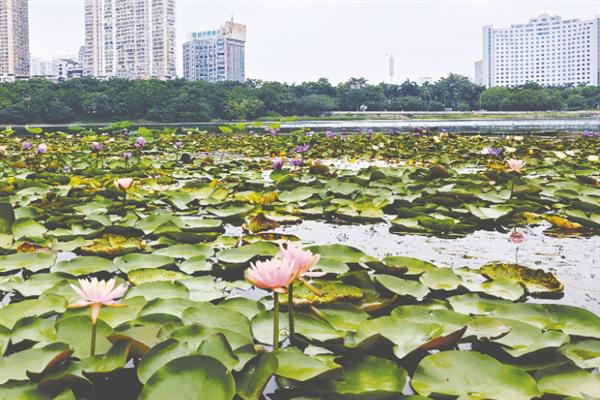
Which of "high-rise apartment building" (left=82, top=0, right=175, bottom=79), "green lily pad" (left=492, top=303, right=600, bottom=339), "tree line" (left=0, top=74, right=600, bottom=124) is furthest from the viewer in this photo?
"high-rise apartment building" (left=82, top=0, right=175, bottom=79)

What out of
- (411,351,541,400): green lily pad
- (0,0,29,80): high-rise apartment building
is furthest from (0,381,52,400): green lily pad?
(0,0,29,80): high-rise apartment building

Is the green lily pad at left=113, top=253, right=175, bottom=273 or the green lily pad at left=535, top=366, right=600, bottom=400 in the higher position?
the green lily pad at left=113, top=253, right=175, bottom=273

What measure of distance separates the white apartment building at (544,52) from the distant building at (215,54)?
4790 centimetres

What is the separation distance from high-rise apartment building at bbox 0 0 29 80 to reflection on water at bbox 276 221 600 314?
207 feet

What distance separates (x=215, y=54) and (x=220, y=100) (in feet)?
150

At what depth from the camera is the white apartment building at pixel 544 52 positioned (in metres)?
88.7

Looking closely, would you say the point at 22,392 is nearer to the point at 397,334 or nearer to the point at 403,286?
the point at 397,334

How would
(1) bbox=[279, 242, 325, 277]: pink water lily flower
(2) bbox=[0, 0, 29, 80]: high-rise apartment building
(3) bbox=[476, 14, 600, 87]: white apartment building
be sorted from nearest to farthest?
(1) bbox=[279, 242, 325, 277]: pink water lily flower, (2) bbox=[0, 0, 29, 80]: high-rise apartment building, (3) bbox=[476, 14, 600, 87]: white apartment building

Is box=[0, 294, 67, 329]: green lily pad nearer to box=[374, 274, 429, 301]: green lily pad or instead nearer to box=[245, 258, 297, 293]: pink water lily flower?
box=[245, 258, 297, 293]: pink water lily flower

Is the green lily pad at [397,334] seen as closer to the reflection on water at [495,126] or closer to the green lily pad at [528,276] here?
the green lily pad at [528,276]

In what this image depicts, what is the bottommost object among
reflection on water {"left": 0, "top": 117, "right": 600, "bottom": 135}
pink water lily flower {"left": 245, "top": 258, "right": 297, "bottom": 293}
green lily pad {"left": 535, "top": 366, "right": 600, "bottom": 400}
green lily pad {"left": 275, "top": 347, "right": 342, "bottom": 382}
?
green lily pad {"left": 535, "top": 366, "right": 600, "bottom": 400}

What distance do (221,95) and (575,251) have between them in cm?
3384

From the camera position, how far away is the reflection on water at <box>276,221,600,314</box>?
141 centimetres

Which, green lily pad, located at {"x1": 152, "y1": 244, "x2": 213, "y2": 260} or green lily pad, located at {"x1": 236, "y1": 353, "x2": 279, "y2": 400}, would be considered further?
green lily pad, located at {"x1": 152, "y1": 244, "x2": 213, "y2": 260}
